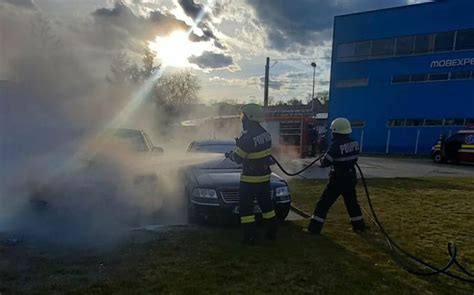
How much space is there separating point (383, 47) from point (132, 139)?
23520mm

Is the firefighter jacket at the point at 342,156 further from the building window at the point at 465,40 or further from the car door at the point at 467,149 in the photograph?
the building window at the point at 465,40

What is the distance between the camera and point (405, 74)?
989 inches

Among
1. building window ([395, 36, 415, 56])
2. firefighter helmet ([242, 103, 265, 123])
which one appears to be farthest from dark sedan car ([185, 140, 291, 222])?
building window ([395, 36, 415, 56])

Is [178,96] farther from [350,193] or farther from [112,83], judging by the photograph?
[350,193]

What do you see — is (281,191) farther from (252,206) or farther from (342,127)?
(342,127)

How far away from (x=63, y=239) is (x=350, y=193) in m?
4.13

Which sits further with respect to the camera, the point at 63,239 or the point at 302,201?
the point at 302,201

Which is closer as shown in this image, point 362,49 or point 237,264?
point 237,264

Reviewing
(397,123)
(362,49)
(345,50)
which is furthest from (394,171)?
(345,50)

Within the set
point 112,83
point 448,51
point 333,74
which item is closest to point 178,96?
point 333,74

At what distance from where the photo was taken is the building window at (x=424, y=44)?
24047 mm

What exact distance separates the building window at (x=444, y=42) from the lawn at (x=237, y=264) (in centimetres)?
2245

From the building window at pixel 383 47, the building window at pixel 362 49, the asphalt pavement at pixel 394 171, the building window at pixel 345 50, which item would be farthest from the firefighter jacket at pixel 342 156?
the building window at pixel 345 50

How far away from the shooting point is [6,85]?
22.9ft
